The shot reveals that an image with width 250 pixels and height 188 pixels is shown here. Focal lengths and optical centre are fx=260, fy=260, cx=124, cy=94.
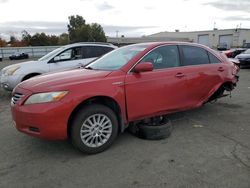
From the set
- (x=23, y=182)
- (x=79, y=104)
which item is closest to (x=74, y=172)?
(x=23, y=182)

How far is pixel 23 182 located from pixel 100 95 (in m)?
1.53

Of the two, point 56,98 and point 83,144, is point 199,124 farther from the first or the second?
point 56,98

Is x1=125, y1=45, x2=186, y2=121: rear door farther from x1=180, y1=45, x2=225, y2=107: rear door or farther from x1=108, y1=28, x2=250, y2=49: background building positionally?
x1=108, y1=28, x2=250, y2=49: background building

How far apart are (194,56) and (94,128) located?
2.60 m

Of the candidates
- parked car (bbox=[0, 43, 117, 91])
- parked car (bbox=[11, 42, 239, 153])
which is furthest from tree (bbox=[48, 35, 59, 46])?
parked car (bbox=[11, 42, 239, 153])

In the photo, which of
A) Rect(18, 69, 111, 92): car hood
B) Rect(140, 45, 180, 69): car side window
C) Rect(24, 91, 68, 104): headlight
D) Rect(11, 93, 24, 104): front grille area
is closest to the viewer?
Rect(24, 91, 68, 104): headlight

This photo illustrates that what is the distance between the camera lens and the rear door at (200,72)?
4.97m

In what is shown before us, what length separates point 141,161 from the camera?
3.70 metres

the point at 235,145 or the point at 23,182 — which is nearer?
the point at 23,182

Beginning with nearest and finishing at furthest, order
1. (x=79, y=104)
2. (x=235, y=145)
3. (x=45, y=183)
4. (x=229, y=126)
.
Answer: (x=45, y=183) < (x=79, y=104) < (x=235, y=145) < (x=229, y=126)

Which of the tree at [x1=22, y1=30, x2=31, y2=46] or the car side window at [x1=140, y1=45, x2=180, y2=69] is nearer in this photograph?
the car side window at [x1=140, y1=45, x2=180, y2=69]

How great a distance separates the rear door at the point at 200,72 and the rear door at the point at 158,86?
0.60 feet

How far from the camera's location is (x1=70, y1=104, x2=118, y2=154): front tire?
3.76 meters

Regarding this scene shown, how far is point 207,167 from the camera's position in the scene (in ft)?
A: 11.5
